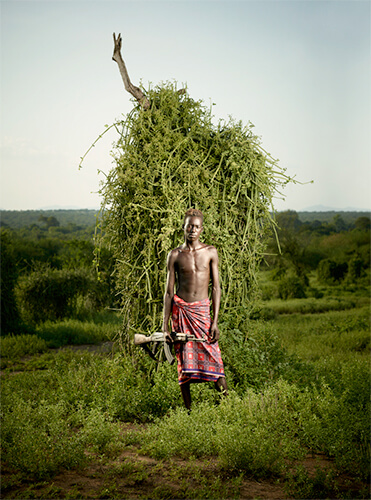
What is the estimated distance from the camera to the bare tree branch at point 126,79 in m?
6.46

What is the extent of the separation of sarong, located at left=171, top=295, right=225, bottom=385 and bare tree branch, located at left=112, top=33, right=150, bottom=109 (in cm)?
291

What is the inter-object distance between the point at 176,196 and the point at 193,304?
1.58 m

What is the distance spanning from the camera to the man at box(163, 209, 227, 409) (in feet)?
16.9

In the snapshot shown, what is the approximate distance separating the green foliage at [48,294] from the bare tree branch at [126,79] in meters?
7.65

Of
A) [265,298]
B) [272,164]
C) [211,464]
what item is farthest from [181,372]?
[265,298]

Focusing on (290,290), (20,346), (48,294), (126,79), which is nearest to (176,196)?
(126,79)

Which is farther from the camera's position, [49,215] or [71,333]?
[49,215]

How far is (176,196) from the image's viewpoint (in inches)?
238

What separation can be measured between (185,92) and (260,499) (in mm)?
5179

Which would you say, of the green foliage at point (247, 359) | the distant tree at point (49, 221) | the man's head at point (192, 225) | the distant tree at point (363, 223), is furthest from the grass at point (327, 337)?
the distant tree at point (49, 221)

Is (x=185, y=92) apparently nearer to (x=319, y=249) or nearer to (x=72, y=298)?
(x=72, y=298)

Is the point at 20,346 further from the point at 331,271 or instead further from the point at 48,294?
the point at 331,271

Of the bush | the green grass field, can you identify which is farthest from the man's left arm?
the bush

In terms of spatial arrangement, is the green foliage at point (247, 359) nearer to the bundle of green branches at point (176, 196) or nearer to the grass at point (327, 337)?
the bundle of green branches at point (176, 196)
